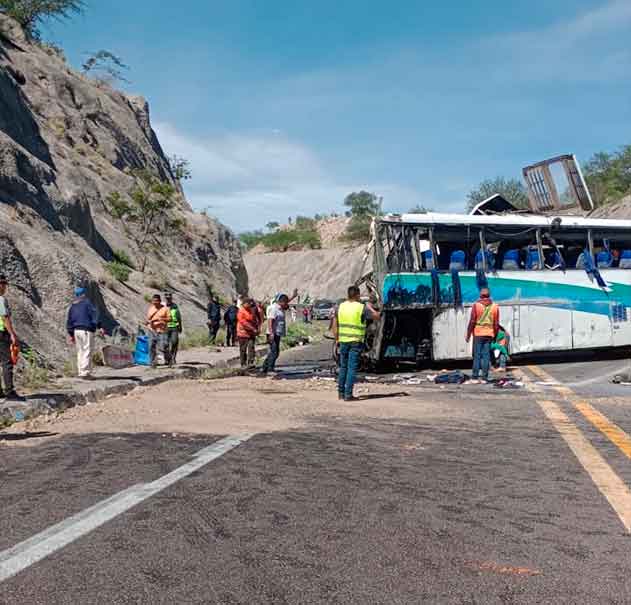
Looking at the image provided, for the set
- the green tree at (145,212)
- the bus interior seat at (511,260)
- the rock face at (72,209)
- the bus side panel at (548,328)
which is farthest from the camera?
the green tree at (145,212)

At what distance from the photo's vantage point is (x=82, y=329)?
46.6 ft

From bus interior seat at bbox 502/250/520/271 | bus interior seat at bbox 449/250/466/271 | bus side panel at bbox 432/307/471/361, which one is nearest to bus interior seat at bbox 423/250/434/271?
bus interior seat at bbox 449/250/466/271

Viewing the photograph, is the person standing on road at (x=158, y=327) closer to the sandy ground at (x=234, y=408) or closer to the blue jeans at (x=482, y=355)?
the sandy ground at (x=234, y=408)

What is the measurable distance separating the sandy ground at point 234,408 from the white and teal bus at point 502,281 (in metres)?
3.39

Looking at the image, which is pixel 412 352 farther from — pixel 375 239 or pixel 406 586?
pixel 406 586

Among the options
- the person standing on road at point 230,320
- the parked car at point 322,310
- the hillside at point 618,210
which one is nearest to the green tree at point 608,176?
the hillside at point 618,210

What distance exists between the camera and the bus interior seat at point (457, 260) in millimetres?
17391

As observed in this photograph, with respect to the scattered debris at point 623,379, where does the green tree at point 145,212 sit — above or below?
above

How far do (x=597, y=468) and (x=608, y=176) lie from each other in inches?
2746

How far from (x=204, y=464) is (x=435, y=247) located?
1133cm

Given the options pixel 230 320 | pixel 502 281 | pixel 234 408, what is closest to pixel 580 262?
pixel 502 281

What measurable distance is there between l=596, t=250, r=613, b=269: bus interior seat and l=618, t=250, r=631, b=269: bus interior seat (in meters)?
0.36

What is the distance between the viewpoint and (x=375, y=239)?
16.8m

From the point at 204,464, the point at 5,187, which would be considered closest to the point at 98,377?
the point at 204,464
